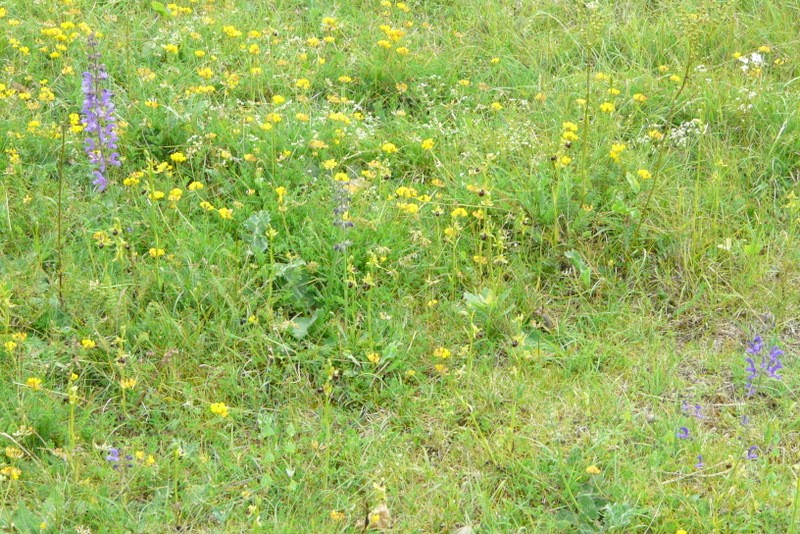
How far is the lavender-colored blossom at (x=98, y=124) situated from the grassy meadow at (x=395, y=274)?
1 centimetres

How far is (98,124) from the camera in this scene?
374 centimetres

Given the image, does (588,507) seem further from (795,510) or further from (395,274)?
(395,274)

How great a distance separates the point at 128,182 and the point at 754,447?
96.3 inches

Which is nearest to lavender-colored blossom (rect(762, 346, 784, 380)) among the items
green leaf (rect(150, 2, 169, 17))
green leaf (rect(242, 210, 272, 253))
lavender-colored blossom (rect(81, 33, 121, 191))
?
green leaf (rect(242, 210, 272, 253))

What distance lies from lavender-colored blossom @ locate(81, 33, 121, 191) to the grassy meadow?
0.04 ft

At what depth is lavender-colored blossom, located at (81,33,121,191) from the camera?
3.70 meters

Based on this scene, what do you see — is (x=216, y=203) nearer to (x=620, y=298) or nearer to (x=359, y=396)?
(x=359, y=396)

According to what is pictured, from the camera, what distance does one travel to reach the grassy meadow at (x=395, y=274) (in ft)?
9.35

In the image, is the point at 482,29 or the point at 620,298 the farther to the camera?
the point at 482,29

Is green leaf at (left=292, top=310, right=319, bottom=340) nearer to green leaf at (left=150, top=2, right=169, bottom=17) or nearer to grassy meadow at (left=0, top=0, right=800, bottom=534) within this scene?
grassy meadow at (left=0, top=0, right=800, bottom=534)

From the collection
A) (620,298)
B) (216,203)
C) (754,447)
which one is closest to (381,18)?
(216,203)

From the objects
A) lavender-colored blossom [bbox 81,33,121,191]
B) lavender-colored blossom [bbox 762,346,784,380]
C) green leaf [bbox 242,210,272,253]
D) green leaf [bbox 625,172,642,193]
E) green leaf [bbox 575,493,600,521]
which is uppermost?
lavender-colored blossom [bbox 81,33,121,191]

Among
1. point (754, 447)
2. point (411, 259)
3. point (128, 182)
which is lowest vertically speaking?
point (754, 447)

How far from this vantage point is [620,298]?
142 inches
